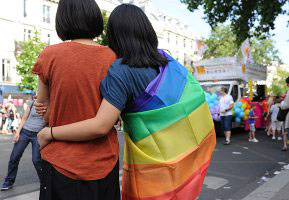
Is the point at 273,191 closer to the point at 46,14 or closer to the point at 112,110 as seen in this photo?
the point at 112,110

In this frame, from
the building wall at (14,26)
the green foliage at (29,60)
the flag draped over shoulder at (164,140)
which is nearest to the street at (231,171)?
the flag draped over shoulder at (164,140)

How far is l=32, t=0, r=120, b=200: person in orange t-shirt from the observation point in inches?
63.7

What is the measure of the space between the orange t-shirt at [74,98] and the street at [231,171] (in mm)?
3297

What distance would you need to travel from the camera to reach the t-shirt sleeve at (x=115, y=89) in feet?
5.33

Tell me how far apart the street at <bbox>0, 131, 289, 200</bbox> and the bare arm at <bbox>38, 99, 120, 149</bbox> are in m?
3.35

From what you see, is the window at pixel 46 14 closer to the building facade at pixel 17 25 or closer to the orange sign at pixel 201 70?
the building facade at pixel 17 25

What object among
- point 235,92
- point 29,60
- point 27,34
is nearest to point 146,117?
point 235,92

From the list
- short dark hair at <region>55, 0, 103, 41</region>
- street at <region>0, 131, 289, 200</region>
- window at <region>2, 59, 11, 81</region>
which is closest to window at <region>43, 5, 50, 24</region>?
window at <region>2, 59, 11, 81</region>

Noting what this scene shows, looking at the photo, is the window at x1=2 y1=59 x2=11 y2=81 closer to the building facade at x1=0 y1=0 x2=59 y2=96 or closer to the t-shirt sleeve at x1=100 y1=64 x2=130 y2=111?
the building facade at x1=0 y1=0 x2=59 y2=96

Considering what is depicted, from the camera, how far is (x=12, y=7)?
106 feet

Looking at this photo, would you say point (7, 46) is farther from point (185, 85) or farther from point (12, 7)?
point (185, 85)

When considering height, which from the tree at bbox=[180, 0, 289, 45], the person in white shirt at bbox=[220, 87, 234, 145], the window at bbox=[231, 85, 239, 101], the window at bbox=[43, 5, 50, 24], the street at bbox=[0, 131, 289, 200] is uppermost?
the window at bbox=[43, 5, 50, 24]

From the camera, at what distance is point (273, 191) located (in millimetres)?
4742

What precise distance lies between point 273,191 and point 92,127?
13.1 ft
